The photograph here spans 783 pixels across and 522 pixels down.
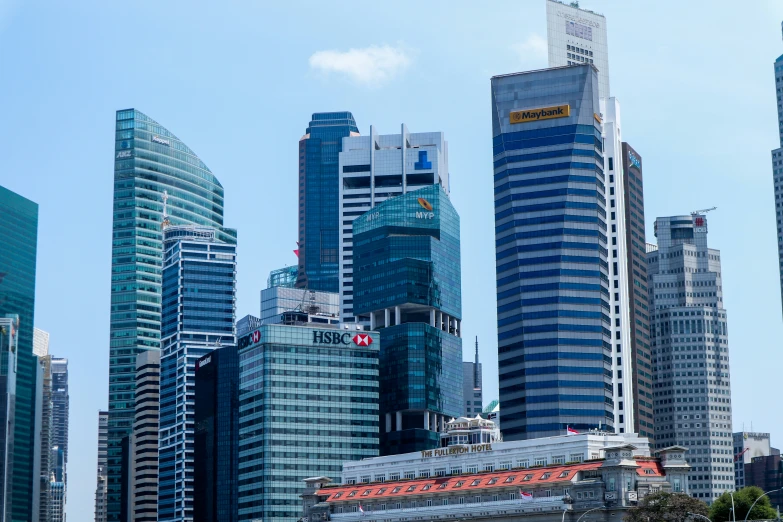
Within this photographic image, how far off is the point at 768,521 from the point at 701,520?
1654cm

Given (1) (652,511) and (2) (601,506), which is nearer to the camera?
(1) (652,511)

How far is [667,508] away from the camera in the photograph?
6983 inches

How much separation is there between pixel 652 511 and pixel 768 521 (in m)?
16.1

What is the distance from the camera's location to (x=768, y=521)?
168m

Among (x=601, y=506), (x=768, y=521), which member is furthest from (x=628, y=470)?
(x=768, y=521)

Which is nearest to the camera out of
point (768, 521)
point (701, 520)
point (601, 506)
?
point (768, 521)

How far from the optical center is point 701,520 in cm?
18400

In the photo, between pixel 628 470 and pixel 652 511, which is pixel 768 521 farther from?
pixel 628 470

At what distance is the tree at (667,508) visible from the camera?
176500 millimetres

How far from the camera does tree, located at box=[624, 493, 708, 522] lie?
176500 millimetres

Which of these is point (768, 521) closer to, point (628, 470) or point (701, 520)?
point (701, 520)

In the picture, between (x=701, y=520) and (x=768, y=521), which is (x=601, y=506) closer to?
(x=701, y=520)

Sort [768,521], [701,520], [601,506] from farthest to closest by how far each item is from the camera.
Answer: [601,506], [701,520], [768,521]

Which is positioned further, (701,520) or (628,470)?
(628,470)
